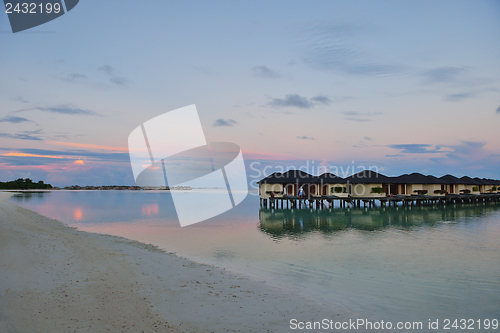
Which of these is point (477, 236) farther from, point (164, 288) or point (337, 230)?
point (164, 288)

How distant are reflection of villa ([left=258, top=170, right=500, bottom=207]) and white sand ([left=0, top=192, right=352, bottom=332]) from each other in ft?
90.4

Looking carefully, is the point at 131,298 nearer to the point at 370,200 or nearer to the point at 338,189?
the point at 338,189

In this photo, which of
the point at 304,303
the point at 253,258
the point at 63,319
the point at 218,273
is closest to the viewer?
the point at 63,319

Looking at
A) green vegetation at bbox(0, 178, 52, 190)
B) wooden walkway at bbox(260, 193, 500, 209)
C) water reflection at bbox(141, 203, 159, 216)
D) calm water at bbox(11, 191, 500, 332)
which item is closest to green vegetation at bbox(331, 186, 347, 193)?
wooden walkway at bbox(260, 193, 500, 209)

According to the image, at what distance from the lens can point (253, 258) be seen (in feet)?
43.9

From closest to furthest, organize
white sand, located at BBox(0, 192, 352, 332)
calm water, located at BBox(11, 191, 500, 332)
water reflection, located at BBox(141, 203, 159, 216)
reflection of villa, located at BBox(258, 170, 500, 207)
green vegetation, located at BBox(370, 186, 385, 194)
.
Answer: white sand, located at BBox(0, 192, 352, 332)
calm water, located at BBox(11, 191, 500, 332)
water reflection, located at BBox(141, 203, 159, 216)
reflection of villa, located at BBox(258, 170, 500, 207)
green vegetation, located at BBox(370, 186, 385, 194)

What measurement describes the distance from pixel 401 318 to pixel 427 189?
142ft

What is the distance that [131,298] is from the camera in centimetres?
732

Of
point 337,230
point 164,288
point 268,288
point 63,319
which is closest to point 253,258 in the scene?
point 268,288

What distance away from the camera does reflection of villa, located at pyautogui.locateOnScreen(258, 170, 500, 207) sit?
1512 inches

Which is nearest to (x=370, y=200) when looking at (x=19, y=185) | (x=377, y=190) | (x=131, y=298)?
(x=377, y=190)

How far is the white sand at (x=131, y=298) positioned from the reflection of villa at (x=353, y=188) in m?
27.5

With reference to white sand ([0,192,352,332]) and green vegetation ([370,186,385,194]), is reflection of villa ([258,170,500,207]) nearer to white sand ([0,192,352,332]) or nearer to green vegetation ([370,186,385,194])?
green vegetation ([370,186,385,194])

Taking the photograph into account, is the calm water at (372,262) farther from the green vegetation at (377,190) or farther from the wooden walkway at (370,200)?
the green vegetation at (377,190)
